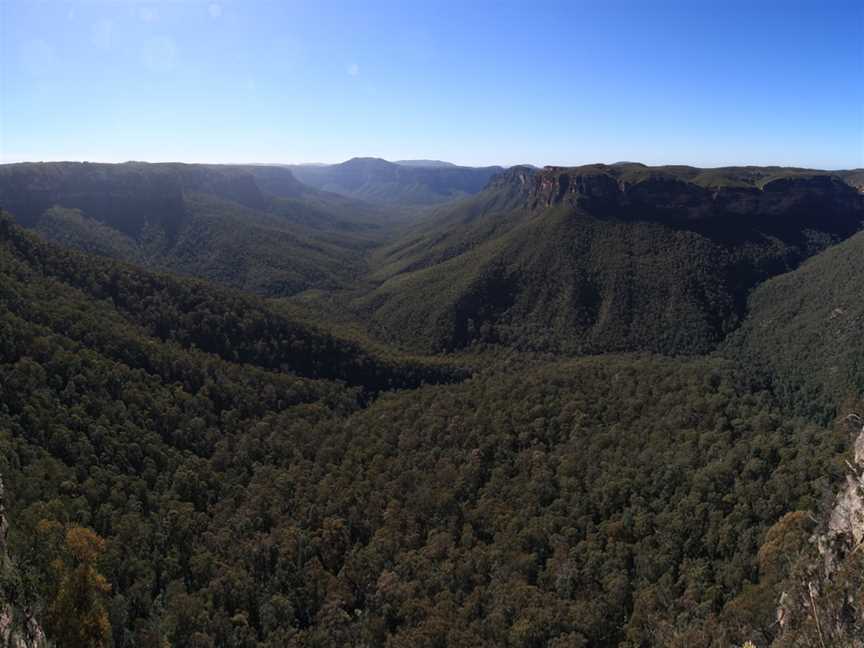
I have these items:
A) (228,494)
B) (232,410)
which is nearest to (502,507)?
(228,494)

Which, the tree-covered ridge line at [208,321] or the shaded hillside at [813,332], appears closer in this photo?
the shaded hillside at [813,332]

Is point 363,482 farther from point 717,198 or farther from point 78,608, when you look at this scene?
point 717,198

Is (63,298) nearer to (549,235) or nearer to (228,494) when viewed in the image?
(228,494)

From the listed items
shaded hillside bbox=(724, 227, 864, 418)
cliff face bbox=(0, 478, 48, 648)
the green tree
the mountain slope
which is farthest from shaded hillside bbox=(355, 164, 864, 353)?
cliff face bbox=(0, 478, 48, 648)

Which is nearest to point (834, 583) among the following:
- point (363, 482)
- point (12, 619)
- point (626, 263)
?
point (12, 619)

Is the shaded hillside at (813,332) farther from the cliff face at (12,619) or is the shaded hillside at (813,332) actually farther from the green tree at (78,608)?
the cliff face at (12,619)

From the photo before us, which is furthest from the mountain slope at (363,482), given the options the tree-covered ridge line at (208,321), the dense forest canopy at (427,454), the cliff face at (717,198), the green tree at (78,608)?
the cliff face at (717,198)
